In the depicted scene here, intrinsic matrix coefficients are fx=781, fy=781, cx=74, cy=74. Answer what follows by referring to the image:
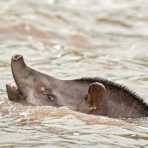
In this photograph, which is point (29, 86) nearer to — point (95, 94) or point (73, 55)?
point (95, 94)

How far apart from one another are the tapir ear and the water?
157 mm

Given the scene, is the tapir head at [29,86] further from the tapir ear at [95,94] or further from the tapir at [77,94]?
the tapir ear at [95,94]

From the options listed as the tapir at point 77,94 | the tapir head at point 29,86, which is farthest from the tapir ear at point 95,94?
the tapir head at point 29,86

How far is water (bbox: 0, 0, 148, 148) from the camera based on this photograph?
785 cm

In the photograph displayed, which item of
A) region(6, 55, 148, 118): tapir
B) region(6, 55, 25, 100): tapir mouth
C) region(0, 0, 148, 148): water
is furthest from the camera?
region(6, 55, 25, 100): tapir mouth

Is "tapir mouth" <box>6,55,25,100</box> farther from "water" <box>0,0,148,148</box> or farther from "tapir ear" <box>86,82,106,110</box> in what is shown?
"tapir ear" <box>86,82,106,110</box>

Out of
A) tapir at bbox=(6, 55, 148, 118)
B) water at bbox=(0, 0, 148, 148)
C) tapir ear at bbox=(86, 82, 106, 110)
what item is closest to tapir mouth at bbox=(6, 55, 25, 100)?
tapir at bbox=(6, 55, 148, 118)

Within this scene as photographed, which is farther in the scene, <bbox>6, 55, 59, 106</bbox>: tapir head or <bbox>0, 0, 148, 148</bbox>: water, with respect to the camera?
Answer: <bbox>6, 55, 59, 106</bbox>: tapir head

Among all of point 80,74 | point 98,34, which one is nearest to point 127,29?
point 98,34

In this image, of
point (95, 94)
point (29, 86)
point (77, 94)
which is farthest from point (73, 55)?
point (95, 94)

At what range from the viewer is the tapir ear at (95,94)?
822 centimetres

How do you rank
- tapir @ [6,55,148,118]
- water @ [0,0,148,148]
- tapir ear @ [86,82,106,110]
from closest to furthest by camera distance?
water @ [0,0,148,148]
tapir ear @ [86,82,106,110]
tapir @ [6,55,148,118]

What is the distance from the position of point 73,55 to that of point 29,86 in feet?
16.0

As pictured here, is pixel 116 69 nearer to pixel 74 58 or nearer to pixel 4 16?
pixel 74 58
